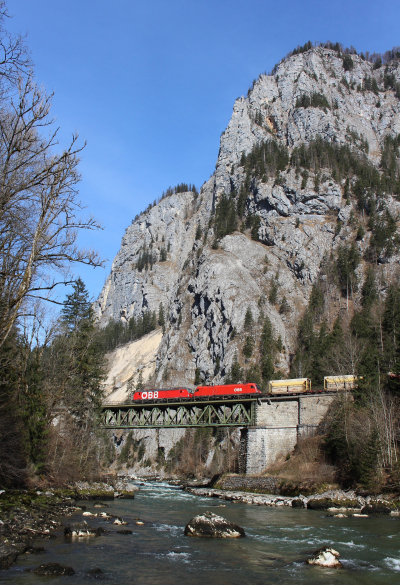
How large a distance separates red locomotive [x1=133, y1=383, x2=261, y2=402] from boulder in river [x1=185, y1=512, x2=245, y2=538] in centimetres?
2682

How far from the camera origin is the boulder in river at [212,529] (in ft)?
61.9

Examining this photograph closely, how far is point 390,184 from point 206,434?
85087mm

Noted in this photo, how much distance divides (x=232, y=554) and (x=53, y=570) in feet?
22.2

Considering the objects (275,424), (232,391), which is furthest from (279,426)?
(232,391)

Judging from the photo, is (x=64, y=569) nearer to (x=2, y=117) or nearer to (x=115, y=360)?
(x=2, y=117)

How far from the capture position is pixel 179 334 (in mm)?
101438

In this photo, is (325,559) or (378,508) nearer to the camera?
(325,559)

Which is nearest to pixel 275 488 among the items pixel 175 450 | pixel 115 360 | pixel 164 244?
pixel 175 450

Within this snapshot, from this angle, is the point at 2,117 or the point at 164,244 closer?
the point at 2,117

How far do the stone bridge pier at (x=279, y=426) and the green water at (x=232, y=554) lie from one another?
18112 mm

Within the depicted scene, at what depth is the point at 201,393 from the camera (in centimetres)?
5247

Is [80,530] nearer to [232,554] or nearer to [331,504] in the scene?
[232,554]

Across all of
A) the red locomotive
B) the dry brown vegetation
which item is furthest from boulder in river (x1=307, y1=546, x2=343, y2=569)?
the red locomotive

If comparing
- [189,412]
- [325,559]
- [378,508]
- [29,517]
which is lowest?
[378,508]
